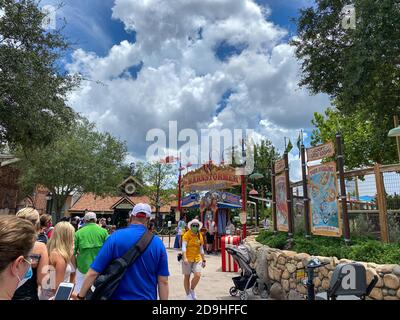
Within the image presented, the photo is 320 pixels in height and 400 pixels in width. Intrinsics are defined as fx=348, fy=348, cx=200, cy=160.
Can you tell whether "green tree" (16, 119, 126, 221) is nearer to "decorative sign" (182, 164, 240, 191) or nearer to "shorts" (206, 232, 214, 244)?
"decorative sign" (182, 164, 240, 191)

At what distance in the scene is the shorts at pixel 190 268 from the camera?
7648 mm

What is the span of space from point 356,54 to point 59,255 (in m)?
9.04

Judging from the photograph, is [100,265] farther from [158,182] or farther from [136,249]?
[158,182]

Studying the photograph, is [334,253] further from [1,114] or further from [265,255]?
[1,114]

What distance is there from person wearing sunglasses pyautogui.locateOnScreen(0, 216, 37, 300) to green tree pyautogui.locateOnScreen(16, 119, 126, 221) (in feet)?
87.7

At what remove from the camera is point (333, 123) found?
29.5m

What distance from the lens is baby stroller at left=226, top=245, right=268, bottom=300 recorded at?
746 cm

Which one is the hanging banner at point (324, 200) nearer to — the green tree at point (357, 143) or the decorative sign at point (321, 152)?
the decorative sign at point (321, 152)

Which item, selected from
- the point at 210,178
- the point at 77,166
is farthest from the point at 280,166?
the point at 77,166

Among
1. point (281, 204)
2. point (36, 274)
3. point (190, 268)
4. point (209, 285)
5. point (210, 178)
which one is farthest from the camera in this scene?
point (210, 178)

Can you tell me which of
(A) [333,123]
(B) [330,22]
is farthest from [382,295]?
(A) [333,123]

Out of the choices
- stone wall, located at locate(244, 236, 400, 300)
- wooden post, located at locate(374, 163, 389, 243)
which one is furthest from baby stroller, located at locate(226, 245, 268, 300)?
wooden post, located at locate(374, 163, 389, 243)

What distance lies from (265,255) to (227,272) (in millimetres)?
3826

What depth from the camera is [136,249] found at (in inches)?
127
